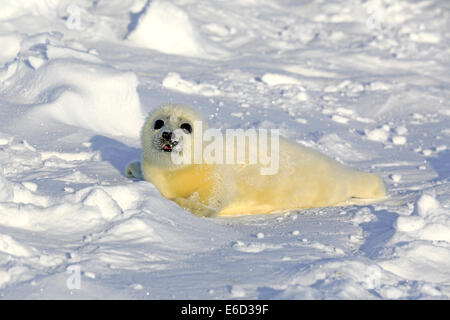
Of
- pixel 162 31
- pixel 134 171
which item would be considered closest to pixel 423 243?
pixel 134 171

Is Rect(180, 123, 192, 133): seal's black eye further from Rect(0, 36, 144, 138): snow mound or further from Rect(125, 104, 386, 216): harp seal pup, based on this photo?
Rect(0, 36, 144, 138): snow mound

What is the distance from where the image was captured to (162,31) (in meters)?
6.70

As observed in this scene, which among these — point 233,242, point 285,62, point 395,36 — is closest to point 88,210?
point 233,242

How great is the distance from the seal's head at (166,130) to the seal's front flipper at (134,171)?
0.13 meters

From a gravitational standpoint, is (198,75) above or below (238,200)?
above

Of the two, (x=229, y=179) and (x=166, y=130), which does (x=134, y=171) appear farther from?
(x=229, y=179)

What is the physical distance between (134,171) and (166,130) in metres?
0.41

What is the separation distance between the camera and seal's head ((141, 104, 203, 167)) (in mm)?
3648

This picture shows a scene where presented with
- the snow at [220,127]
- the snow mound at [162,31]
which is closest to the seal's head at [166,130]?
the snow at [220,127]

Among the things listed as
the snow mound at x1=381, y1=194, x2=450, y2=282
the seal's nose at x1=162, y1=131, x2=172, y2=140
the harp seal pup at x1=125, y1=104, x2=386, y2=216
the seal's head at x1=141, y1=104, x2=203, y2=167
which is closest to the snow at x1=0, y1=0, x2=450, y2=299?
the snow mound at x1=381, y1=194, x2=450, y2=282

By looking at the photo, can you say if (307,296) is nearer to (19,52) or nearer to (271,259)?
(271,259)

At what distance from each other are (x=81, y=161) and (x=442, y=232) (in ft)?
6.88

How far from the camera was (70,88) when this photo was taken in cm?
458
